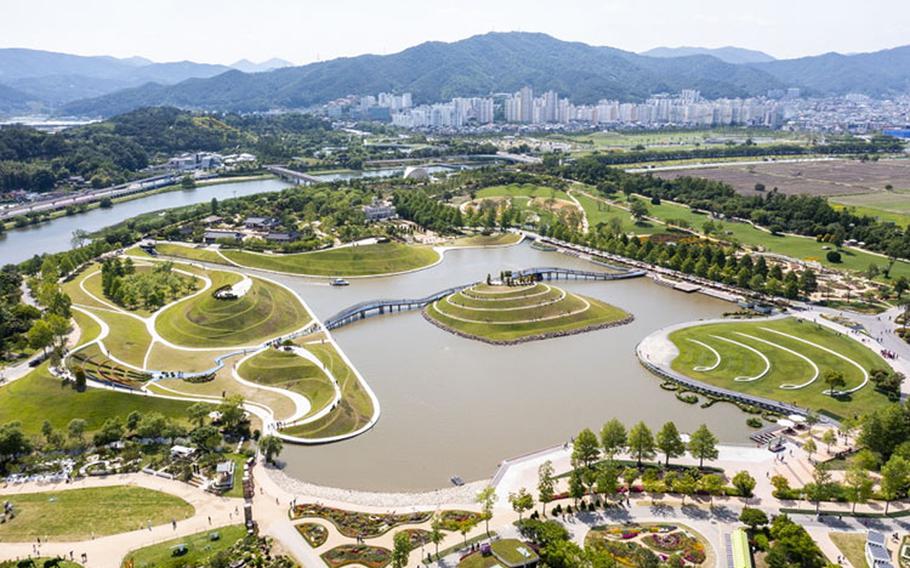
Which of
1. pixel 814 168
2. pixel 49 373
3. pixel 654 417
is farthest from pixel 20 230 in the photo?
pixel 814 168

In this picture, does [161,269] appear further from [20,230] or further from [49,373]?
[20,230]

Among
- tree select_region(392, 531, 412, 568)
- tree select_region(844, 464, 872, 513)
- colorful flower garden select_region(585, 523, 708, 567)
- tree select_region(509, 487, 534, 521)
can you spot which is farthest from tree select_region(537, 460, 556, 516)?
tree select_region(844, 464, 872, 513)

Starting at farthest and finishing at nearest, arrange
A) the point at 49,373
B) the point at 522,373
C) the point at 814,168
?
the point at 814,168 < the point at 522,373 < the point at 49,373

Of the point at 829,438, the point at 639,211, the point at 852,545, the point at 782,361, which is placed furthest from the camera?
the point at 639,211

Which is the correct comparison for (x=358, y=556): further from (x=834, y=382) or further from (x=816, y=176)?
(x=816, y=176)

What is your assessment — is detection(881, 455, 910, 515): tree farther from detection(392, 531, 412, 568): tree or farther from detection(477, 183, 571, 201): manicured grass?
detection(477, 183, 571, 201): manicured grass

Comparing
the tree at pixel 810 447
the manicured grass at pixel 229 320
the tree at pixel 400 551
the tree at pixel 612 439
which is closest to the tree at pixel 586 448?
the tree at pixel 612 439

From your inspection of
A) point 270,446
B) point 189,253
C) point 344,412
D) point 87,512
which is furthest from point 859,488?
point 189,253
